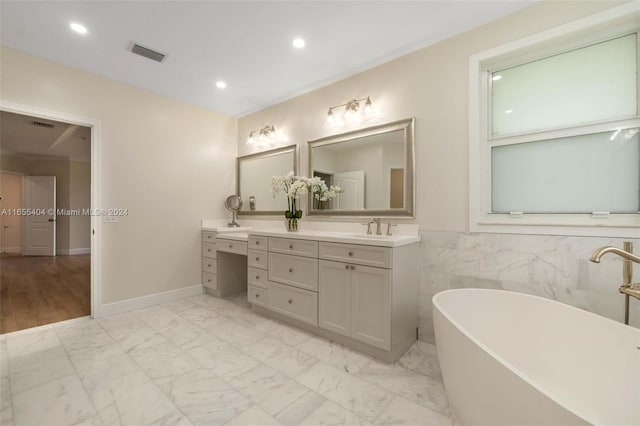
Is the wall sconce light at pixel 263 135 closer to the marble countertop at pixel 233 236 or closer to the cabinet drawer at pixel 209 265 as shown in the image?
the marble countertop at pixel 233 236

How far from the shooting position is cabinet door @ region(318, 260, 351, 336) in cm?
216

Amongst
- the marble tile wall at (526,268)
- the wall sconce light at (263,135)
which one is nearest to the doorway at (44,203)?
the wall sconce light at (263,135)

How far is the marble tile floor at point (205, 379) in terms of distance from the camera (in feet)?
4.81

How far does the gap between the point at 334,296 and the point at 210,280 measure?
6.81 ft

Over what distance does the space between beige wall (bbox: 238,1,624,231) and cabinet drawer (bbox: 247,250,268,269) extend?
1.58 meters

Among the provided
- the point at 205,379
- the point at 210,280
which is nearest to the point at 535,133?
the point at 205,379

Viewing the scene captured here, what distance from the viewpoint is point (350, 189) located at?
2.85 meters

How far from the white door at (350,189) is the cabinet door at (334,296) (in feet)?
2.58

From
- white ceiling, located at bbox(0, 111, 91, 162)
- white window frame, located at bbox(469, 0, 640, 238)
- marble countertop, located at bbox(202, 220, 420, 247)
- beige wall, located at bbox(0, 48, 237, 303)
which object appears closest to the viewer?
white window frame, located at bbox(469, 0, 640, 238)

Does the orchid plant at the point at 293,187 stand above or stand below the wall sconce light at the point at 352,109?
below

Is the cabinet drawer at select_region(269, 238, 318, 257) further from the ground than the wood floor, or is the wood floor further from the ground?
the cabinet drawer at select_region(269, 238, 318, 257)

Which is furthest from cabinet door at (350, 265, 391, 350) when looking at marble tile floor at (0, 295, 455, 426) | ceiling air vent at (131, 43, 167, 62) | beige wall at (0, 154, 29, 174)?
beige wall at (0, 154, 29, 174)

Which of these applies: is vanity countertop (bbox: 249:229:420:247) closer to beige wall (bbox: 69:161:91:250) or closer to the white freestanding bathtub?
the white freestanding bathtub

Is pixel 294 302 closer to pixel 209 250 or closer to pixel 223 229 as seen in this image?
pixel 223 229
